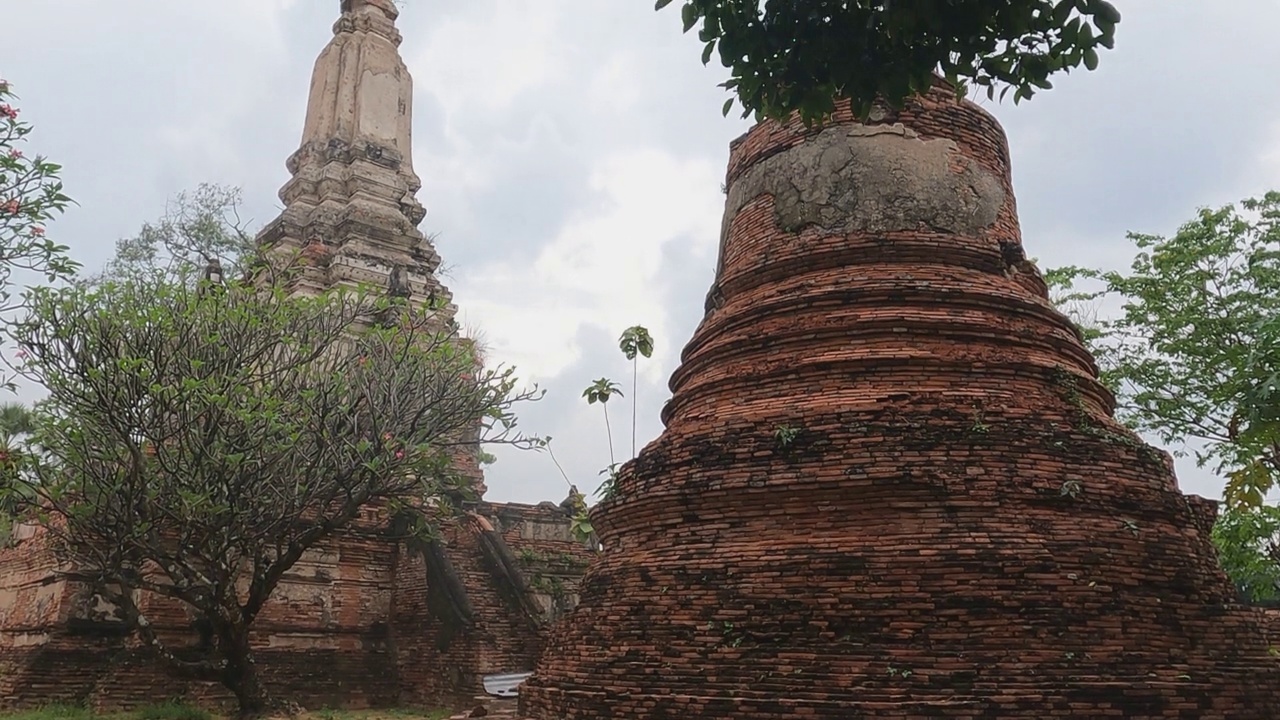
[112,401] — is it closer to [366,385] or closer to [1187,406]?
[366,385]

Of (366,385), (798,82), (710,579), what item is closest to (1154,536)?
(710,579)

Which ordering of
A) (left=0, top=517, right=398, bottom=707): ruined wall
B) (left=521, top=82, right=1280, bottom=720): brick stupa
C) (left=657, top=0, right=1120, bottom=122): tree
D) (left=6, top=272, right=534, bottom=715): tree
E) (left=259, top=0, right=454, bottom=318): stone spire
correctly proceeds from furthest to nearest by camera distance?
(left=259, top=0, right=454, bottom=318): stone spire → (left=0, top=517, right=398, bottom=707): ruined wall → (left=6, top=272, right=534, bottom=715): tree → (left=521, top=82, right=1280, bottom=720): brick stupa → (left=657, top=0, right=1120, bottom=122): tree

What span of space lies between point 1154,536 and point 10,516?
390 inches

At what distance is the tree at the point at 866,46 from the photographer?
371cm

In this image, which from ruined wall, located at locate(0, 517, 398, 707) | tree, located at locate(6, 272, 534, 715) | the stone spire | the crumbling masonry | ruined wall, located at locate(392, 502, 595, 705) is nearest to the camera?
tree, located at locate(6, 272, 534, 715)

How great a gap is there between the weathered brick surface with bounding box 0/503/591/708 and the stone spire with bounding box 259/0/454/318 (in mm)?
3888

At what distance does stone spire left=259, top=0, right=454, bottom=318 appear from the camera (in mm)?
14734

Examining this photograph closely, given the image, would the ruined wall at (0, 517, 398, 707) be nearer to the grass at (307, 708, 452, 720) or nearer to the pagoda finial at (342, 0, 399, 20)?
the grass at (307, 708, 452, 720)

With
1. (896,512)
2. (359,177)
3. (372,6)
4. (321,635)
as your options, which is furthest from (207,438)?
(372,6)

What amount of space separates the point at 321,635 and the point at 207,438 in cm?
344

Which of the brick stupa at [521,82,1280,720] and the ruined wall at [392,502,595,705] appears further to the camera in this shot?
the ruined wall at [392,502,595,705]

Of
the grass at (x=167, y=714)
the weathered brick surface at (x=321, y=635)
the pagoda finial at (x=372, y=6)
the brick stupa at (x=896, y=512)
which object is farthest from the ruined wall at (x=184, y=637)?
the pagoda finial at (x=372, y=6)

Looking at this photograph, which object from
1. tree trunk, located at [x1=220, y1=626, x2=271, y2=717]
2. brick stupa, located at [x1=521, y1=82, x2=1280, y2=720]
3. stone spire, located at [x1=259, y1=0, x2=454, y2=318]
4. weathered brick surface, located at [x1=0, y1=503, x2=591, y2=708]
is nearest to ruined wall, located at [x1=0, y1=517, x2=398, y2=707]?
weathered brick surface, located at [x1=0, y1=503, x2=591, y2=708]

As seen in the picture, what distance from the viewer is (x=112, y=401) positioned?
28.9ft
